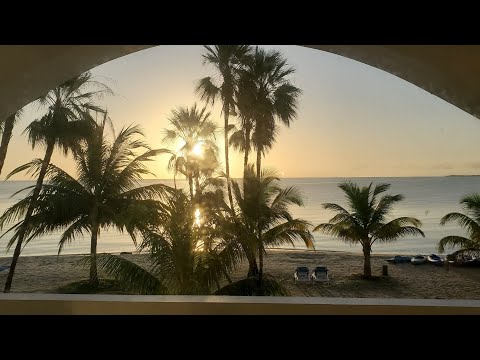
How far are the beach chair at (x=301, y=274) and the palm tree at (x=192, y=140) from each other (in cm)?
282

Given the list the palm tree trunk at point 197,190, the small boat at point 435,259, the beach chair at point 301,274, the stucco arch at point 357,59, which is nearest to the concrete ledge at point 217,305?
the stucco arch at point 357,59

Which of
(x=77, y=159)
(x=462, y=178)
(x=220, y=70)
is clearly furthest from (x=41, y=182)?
(x=462, y=178)

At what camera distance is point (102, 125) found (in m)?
7.30

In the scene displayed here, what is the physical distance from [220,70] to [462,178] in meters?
8.67

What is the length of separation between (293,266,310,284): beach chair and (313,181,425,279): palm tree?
0.86 metres

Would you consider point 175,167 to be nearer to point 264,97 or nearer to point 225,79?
point 225,79

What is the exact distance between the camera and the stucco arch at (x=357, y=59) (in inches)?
83.0

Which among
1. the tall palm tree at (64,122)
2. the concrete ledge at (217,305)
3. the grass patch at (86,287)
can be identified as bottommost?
the grass patch at (86,287)

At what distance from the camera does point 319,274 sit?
30.1 ft

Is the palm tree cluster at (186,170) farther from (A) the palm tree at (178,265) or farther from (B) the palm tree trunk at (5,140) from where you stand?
(A) the palm tree at (178,265)

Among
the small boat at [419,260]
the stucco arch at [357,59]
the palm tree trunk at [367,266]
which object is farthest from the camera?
the small boat at [419,260]

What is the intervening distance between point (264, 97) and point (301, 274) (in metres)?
3.54

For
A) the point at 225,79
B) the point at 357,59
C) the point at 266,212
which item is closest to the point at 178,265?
the point at 266,212
